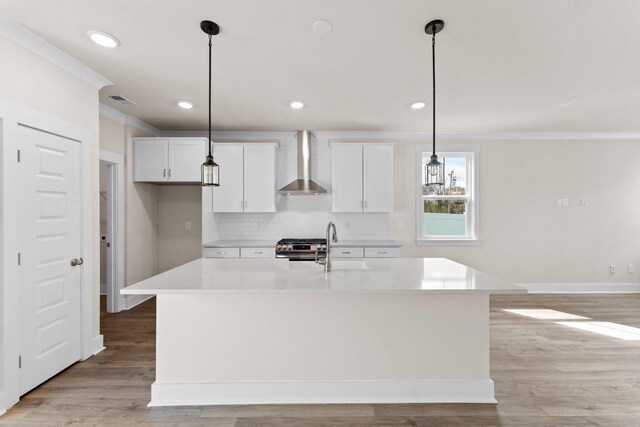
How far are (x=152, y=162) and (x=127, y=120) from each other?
60 centimetres

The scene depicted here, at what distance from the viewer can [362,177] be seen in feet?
15.8

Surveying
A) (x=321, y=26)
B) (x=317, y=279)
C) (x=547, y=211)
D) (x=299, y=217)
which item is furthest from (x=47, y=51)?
(x=547, y=211)

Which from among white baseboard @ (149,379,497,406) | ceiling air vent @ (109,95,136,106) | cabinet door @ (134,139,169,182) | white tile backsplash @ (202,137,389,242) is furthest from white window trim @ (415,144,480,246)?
ceiling air vent @ (109,95,136,106)

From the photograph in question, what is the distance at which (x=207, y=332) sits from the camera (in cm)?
226

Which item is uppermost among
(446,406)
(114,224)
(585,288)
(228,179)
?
(228,179)

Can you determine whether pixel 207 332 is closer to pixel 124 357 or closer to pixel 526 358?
pixel 124 357

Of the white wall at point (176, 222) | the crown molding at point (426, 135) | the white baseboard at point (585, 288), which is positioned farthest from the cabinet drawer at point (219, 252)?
the white baseboard at point (585, 288)

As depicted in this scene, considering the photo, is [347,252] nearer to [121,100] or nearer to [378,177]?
[378,177]

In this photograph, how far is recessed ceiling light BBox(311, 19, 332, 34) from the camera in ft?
7.23

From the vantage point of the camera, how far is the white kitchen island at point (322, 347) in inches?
88.9

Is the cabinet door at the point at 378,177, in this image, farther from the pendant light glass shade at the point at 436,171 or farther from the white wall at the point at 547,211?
the pendant light glass shade at the point at 436,171

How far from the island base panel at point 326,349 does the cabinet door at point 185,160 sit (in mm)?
2654

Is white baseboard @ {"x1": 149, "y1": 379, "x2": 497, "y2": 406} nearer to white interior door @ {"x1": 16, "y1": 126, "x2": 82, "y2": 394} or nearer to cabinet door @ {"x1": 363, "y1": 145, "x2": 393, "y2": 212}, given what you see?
white interior door @ {"x1": 16, "y1": 126, "x2": 82, "y2": 394}

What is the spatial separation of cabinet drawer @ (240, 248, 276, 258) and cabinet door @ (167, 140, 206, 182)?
1.18m
